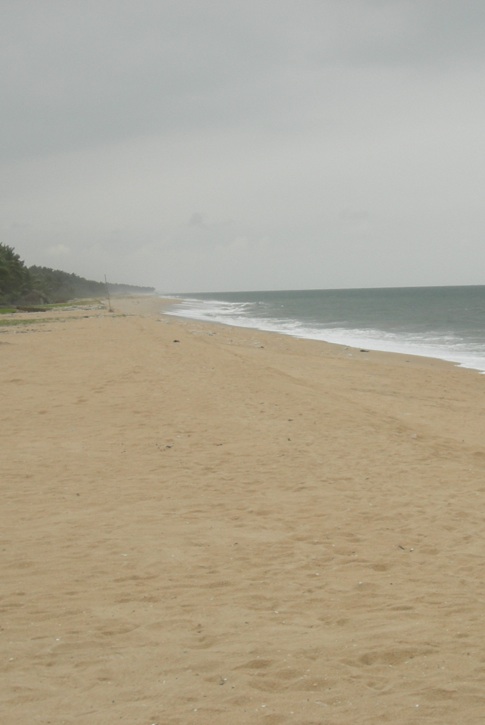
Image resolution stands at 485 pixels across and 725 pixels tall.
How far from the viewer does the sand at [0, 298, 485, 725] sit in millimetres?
3736

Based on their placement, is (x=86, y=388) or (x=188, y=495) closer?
(x=188, y=495)

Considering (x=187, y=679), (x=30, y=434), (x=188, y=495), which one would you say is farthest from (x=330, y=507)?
(x=30, y=434)

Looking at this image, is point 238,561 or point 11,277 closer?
point 238,561

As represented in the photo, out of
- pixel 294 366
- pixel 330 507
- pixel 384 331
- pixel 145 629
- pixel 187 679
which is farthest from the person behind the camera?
pixel 384 331

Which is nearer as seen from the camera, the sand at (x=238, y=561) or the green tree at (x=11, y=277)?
the sand at (x=238, y=561)

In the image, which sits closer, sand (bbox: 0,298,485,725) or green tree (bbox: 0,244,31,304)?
sand (bbox: 0,298,485,725)

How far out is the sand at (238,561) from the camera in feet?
12.3

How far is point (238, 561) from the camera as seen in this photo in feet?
18.7

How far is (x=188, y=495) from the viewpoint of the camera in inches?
294

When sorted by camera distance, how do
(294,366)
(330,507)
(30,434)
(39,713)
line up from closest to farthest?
(39,713) < (330,507) < (30,434) < (294,366)

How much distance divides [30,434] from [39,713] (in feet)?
22.8

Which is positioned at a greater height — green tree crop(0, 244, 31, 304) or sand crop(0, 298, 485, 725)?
green tree crop(0, 244, 31, 304)

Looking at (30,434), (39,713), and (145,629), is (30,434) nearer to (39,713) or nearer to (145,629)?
(145,629)

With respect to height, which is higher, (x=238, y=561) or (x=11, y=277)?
(x=11, y=277)
